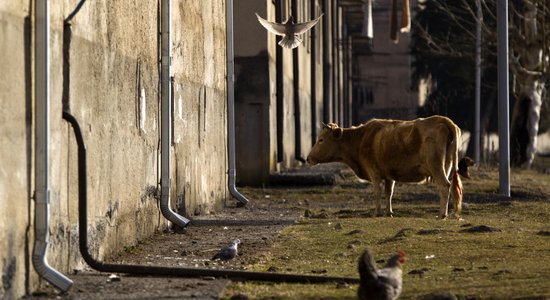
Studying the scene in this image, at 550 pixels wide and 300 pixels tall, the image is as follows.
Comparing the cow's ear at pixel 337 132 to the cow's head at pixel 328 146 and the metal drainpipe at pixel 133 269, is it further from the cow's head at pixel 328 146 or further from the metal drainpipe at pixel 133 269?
the metal drainpipe at pixel 133 269

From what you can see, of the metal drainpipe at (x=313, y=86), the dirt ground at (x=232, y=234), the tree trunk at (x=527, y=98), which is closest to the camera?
the dirt ground at (x=232, y=234)

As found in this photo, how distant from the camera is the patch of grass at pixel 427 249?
9.07 m

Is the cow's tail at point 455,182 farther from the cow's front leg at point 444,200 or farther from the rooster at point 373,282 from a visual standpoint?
the rooster at point 373,282

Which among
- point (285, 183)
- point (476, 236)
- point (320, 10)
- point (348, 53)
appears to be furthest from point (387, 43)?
point (476, 236)

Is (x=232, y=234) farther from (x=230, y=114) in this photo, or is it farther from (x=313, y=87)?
(x=313, y=87)

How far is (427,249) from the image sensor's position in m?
12.0

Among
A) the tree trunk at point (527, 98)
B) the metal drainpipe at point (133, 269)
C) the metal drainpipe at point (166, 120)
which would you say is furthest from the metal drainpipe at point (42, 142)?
the tree trunk at point (527, 98)

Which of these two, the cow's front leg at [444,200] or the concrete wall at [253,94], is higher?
the concrete wall at [253,94]

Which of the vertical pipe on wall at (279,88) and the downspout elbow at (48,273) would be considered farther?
the vertical pipe on wall at (279,88)

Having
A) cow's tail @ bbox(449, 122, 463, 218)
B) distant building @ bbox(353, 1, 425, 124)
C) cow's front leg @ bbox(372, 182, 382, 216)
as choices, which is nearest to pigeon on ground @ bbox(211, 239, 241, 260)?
cow's tail @ bbox(449, 122, 463, 218)

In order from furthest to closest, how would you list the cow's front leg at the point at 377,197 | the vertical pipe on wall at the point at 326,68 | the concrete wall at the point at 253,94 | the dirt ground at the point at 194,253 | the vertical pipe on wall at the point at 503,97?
the vertical pipe on wall at the point at 326,68, the concrete wall at the point at 253,94, the vertical pipe on wall at the point at 503,97, the cow's front leg at the point at 377,197, the dirt ground at the point at 194,253

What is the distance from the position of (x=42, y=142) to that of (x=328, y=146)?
9590 millimetres

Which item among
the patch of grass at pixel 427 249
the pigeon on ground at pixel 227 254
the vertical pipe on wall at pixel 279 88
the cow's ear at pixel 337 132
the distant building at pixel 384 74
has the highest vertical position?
the distant building at pixel 384 74

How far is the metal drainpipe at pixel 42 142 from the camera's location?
29.0ft
